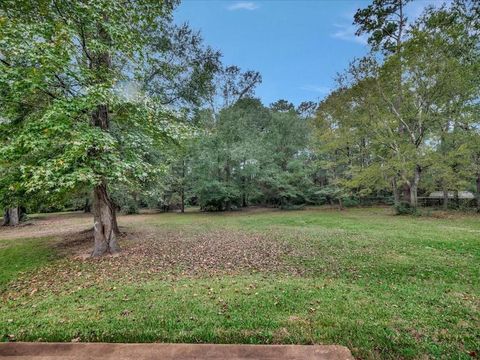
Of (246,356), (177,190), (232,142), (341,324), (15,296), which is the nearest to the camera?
(246,356)

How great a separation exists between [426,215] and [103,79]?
1823cm

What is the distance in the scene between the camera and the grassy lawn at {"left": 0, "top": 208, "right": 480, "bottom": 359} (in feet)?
→ 10.2

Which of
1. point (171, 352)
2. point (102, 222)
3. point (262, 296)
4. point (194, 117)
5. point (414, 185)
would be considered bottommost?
point (262, 296)

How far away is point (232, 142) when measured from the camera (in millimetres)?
23625

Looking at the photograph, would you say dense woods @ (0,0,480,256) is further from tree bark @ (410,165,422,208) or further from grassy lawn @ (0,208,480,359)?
grassy lawn @ (0,208,480,359)

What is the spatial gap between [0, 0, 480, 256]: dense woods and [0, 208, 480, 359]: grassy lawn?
1.96 metres

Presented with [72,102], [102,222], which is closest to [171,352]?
[72,102]

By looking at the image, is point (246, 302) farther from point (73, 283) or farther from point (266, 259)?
point (73, 283)

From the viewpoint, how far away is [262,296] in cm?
430

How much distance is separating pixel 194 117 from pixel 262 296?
26.4 feet

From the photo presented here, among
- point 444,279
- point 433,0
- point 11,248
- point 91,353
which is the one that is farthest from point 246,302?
point 433,0

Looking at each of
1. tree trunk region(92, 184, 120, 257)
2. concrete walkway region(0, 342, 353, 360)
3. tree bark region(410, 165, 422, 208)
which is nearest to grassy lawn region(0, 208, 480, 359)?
concrete walkway region(0, 342, 353, 360)

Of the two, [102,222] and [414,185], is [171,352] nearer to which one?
[102,222]

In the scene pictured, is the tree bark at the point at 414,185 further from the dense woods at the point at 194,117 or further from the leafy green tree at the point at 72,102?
the leafy green tree at the point at 72,102
